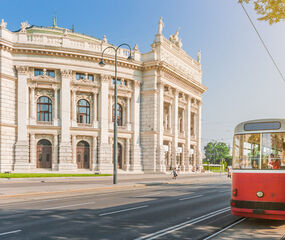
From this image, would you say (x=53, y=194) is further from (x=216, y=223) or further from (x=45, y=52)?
(x=45, y=52)

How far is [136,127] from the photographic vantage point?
51812 millimetres

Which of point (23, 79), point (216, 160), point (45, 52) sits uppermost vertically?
point (45, 52)

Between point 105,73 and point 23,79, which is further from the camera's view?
point 105,73

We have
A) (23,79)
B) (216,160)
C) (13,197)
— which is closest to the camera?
(13,197)

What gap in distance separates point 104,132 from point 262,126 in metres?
39.0

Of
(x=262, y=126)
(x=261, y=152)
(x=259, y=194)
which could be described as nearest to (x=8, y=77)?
(x=262, y=126)

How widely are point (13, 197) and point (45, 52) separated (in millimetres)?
30631

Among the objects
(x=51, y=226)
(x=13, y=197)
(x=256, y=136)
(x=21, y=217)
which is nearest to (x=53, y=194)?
(x=13, y=197)

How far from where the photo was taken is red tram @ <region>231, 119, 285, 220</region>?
945 centimetres

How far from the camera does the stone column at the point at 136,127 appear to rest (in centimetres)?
5091

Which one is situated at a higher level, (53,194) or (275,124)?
(275,124)

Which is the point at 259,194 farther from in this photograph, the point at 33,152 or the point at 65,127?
the point at 33,152

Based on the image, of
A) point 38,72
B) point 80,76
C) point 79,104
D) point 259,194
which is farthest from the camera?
point 79,104

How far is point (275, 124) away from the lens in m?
9.87
